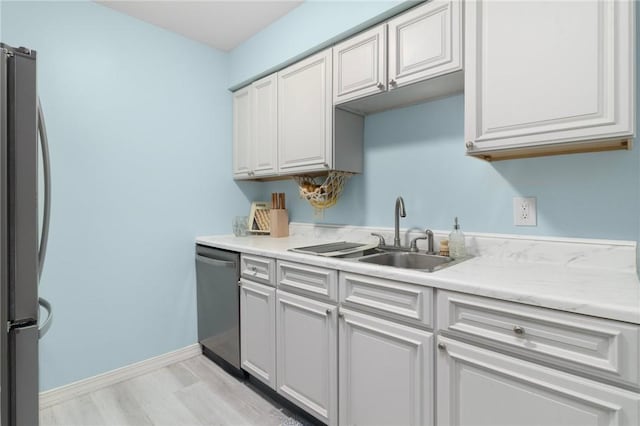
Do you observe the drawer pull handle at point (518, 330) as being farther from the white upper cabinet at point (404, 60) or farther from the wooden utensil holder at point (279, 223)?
the wooden utensil holder at point (279, 223)

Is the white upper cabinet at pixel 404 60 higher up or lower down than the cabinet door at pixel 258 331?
higher up

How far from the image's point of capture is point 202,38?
248 centimetres

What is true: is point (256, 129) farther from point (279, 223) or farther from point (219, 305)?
point (219, 305)

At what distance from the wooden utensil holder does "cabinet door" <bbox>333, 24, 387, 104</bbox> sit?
100 centimetres

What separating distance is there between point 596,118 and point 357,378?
1328 mm

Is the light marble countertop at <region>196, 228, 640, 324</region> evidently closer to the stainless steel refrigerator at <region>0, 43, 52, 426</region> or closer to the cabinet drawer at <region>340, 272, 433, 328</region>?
the cabinet drawer at <region>340, 272, 433, 328</region>

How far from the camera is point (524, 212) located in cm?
151

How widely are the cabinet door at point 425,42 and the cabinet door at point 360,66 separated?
0.17ft

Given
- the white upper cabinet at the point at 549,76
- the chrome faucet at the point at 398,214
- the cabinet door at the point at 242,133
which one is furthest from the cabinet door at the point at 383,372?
the cabinet door at the point at 242,133

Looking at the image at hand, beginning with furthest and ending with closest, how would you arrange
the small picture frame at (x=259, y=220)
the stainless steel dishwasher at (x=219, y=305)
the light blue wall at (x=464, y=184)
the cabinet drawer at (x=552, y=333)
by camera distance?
the small picture frame at (x=259, y=220), the stainless steel dishwasher at (x=219, y=305), the light blue wall at (x=464, y=184), the cabinet drawer at (x=552, y=333)

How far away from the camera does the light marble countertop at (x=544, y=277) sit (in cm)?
90

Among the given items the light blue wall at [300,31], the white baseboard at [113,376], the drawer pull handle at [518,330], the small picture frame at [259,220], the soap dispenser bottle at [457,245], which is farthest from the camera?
the small picture frame at [259,220]

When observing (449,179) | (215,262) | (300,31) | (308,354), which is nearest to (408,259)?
(449,179)

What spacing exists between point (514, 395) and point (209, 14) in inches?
102
